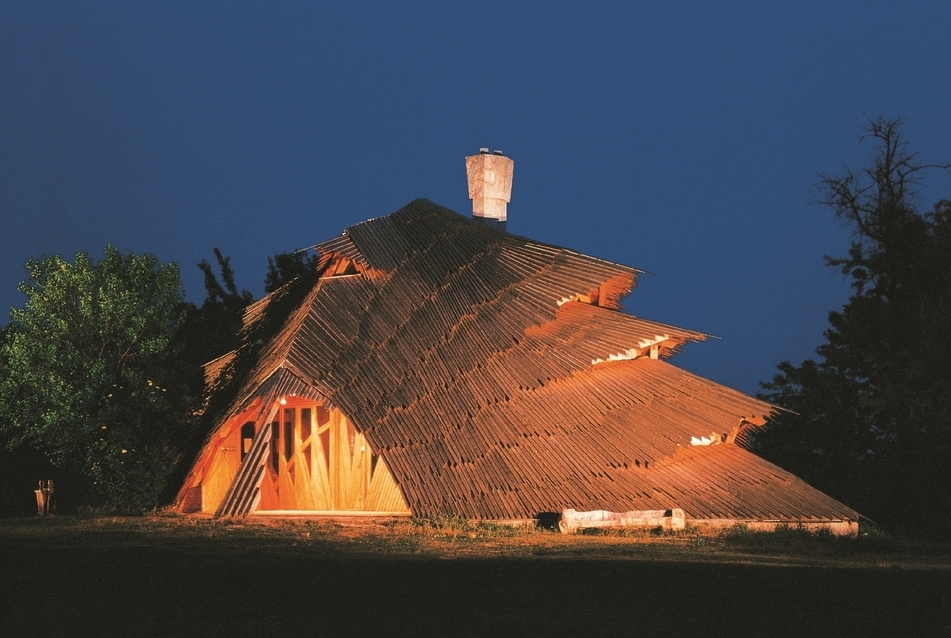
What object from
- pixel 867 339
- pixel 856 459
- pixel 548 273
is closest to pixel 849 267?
pixel 867 339

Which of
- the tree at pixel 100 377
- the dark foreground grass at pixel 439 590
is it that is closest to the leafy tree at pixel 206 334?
the tree at pixel 100 377

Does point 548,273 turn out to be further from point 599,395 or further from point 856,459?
point 856,459

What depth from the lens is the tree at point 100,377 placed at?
22.3 m

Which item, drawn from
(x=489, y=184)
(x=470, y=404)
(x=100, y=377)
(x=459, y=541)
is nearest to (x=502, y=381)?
(x=470, y=404)

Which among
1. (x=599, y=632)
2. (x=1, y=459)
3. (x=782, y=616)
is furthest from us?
(x=1, y=459)

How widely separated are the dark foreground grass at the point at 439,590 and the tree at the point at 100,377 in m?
6.54

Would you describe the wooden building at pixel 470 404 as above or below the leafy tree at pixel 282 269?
below

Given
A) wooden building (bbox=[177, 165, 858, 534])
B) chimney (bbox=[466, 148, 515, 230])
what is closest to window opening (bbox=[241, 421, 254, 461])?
wooden building (bbox=[177, 165, 858, 534])

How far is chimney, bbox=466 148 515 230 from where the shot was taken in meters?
26.3

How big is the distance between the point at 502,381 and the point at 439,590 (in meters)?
9.32

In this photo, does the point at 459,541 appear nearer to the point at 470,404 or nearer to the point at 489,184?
the point at 470,404

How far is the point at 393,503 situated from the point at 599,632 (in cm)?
1068

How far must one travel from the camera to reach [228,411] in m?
21.1

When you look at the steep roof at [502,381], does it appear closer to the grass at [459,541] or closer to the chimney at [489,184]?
the grass at [459,541]
